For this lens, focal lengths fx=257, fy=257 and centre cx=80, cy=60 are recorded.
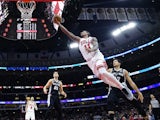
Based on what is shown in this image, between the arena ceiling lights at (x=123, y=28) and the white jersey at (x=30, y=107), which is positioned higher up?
the arena ceiling lights at (x=123, y=28)

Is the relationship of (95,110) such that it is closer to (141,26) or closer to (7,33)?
(141,26)

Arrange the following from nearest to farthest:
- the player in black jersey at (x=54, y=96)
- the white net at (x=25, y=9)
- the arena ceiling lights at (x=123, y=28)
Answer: the player in black jersey at (x=54, y=96)
the white net at (x=25, y=9)
the arena ceiling lights at (x=123, y=28)

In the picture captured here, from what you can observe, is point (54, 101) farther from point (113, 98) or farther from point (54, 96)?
point (113, 98)

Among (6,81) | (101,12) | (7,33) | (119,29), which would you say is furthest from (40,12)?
(6,81)

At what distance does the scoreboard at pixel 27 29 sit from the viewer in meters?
14.8

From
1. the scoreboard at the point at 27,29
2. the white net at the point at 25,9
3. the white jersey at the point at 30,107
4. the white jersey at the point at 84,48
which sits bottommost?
the white jersey at the point at 84,48

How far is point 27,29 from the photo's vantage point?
1504 centimetres

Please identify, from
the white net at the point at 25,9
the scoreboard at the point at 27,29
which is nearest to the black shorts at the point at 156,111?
the scoreboard at the point at 27,29

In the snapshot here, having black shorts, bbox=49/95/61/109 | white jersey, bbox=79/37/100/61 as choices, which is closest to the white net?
black shorts, bbox=49/95/61/109

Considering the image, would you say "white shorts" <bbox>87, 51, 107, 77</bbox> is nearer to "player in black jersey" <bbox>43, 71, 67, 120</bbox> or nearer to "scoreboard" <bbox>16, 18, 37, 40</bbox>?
"player in black jersey" <bbox>43, 71, 67, 120</bbox>

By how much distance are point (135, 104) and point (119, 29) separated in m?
31.0

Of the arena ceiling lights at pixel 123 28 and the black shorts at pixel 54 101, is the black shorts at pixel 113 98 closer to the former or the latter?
the black shorts at pixel 54 101

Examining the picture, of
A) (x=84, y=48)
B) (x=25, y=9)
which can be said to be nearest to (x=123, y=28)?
(x=25, y=9)

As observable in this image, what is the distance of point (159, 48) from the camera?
3438 centimetres
